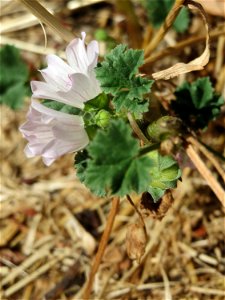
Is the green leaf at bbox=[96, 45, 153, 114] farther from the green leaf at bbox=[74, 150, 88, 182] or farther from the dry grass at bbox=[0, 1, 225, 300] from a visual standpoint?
the dry grass at bbox=[0, 1, 225, 300]

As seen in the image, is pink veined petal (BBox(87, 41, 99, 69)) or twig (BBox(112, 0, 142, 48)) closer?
pink veined petal (BBox(87, 41, 99, 69))

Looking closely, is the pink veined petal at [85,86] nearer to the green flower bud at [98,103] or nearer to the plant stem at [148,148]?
the green flower bud at [98,103]

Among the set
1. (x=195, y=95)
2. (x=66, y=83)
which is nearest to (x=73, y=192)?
(x=195, y=95)

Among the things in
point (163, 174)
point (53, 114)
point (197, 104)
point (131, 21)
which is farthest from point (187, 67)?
point (131, 21)

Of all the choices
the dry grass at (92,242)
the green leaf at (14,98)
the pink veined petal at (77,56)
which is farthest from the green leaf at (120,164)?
the green leaf at (14,98)

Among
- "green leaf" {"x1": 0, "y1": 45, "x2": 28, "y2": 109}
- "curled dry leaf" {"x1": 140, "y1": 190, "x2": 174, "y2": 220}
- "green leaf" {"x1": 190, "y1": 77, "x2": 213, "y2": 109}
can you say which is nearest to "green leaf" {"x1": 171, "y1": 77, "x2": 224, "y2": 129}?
"green leaf" {"x1": 190, "y1": 77, "x2": 213, "y2": 109}

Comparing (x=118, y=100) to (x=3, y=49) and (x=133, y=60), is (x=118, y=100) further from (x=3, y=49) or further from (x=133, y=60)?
(x=3, y=49)

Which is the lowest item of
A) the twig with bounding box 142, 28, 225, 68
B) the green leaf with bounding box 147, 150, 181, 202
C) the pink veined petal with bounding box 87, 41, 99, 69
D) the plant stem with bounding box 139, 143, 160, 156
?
the green leaf with bounding box 147, 150, 181, 202
